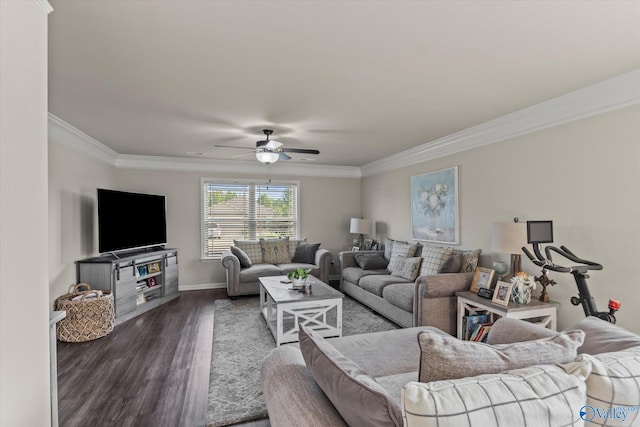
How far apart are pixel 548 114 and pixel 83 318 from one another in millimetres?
5312

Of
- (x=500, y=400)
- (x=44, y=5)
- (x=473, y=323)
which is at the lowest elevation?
(x=473, y=323)

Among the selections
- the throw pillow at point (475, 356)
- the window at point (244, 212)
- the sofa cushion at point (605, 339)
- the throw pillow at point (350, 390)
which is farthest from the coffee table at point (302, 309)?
the window at point (244, 212)

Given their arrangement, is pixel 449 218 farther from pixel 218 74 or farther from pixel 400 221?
pixel 218 74

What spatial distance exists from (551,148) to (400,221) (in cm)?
279

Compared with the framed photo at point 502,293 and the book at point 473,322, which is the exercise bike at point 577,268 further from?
the book at point 473,322

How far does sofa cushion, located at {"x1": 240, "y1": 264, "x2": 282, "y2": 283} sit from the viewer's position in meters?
5.36

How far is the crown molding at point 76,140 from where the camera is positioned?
3644 mm

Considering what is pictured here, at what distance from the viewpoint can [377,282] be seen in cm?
454

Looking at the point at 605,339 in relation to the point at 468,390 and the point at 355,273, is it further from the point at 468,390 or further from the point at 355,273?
the point at 355,273

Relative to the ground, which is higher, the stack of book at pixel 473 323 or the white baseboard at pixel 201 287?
the stack of book at pixel 473 323

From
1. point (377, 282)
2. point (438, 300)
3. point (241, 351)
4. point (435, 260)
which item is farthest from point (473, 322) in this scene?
point (241, 351)

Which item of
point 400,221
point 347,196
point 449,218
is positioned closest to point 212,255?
point 347,196

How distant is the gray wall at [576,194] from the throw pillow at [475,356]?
6.87 ft

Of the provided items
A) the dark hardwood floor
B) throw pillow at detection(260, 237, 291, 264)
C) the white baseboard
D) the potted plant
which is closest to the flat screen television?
the white baseboard
